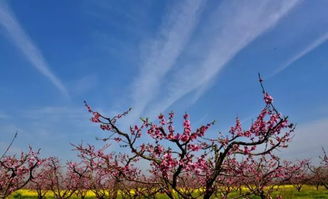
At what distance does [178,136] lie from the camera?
22.2 ft

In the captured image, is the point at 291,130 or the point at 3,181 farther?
the point at 3,181

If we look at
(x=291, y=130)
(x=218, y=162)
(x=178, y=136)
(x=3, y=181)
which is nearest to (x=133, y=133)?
(x=178, y=136)

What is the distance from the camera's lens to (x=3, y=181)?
1831 centimetres

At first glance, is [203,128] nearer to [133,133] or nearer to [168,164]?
[168,164]

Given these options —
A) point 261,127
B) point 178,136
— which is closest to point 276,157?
point 261,127

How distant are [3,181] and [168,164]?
47.3 feet

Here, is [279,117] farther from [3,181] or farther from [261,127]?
[3,181]

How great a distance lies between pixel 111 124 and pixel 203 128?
1777 millimetres

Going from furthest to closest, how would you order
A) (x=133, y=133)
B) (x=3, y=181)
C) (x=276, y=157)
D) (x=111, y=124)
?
1. (x=3, y=181)
2. (x=276, y=157)
3. (x=133, y=133)
4. (x=111, y=124)

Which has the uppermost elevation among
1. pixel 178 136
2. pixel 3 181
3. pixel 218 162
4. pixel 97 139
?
pixel 3 181

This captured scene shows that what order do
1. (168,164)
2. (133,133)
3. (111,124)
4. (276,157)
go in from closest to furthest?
(168,164) < (111,124) < (133,133) < (276,157)

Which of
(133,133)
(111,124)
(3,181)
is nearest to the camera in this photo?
(111,124)

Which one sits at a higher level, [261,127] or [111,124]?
[111,124]

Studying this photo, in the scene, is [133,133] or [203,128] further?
[133,133]
